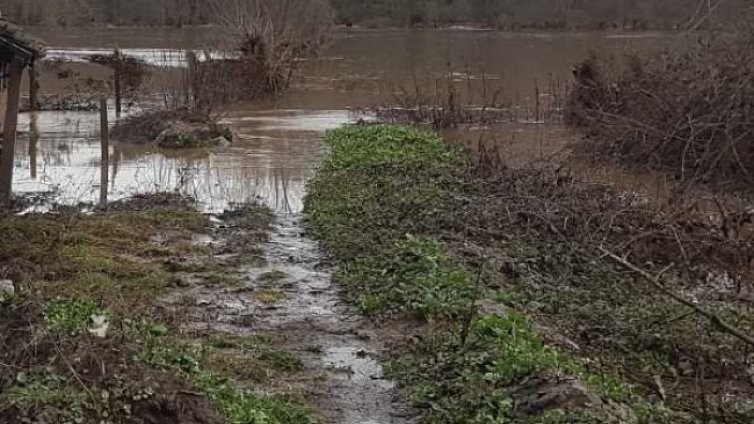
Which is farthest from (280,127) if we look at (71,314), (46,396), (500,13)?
(500,13)

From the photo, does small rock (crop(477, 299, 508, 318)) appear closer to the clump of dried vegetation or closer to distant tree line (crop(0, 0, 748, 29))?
the clump of dried vegetation

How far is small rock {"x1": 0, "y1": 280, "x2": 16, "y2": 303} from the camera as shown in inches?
299

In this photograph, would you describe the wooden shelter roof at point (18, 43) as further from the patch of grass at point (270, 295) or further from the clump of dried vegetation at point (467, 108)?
the clump of dried vegetation at point (467, 108)

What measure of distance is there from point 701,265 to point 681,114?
701cm

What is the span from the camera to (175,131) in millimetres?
23062

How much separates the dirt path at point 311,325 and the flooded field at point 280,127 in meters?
4.44

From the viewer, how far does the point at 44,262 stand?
34.7 ft

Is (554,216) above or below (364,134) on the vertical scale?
below

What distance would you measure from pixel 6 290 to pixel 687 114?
12817 millimetres

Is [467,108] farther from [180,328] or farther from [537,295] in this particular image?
[180,328]

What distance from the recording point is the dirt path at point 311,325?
7211 millimetres

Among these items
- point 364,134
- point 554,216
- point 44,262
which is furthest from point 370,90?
point 44,262

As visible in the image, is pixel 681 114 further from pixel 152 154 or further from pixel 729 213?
pixel 152 154

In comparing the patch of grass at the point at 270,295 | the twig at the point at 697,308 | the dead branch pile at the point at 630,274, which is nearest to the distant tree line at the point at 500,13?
the dead branch pile at the point at 630,274
